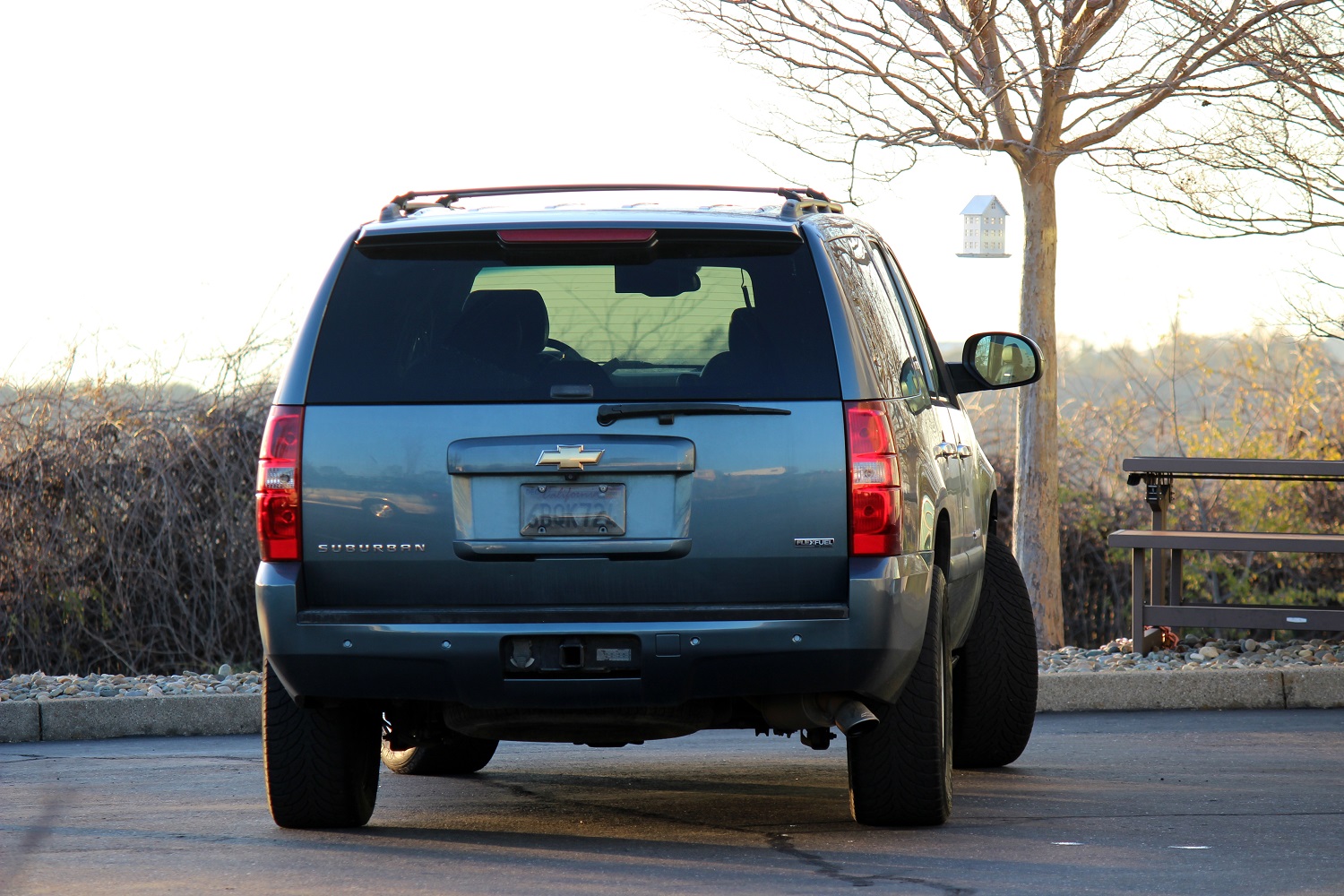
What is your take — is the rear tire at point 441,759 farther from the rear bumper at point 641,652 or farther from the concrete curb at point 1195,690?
the concrete curb at point 1195,690

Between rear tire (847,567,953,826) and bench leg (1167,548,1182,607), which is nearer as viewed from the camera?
rear tire (847,567,953,826)

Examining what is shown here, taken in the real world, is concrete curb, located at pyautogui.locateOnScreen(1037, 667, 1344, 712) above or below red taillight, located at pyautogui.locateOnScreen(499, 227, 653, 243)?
below

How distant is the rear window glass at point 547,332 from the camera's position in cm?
496

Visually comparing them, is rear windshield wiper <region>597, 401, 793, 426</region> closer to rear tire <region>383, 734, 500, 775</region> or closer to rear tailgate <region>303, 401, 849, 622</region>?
rear tailgate <region>303, 401, 849, 622</region>

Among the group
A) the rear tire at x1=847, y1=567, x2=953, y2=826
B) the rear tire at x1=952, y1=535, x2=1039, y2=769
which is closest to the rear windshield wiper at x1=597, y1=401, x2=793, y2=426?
the rear tire at x1=847, y1=567, x2=953, y2=826

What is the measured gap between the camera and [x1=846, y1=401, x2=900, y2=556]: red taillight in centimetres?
487

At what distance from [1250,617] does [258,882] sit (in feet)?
23.4

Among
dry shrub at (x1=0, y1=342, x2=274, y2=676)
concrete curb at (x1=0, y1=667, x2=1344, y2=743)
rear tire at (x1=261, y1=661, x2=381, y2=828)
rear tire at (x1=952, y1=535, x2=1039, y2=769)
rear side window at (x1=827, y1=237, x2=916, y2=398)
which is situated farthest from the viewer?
dry shrub at (x1=0, y1=342, x2=274, y2=676)

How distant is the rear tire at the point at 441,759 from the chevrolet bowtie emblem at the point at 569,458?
2430 millimetres

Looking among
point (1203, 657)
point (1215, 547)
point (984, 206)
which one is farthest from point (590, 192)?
point (984, 206)

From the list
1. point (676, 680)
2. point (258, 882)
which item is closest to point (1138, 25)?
point (676, 680)

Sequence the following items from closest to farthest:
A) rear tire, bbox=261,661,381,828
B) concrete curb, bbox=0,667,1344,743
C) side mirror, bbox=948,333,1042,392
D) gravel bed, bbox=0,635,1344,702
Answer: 1. rear tire, bbox=261,661,381,828
2. side mirror, bbox=948,333,1042,392
3. concrete curb, bbox=0,667,1344,743
4. gravel bed, bbox=0,635,1344,702

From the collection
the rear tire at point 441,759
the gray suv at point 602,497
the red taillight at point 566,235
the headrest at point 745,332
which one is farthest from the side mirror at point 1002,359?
the rear tire at point 441,759

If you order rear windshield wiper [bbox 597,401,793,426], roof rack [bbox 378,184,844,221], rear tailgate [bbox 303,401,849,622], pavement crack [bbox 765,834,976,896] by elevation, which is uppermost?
roof rack [bbox 378,184,844,221]
